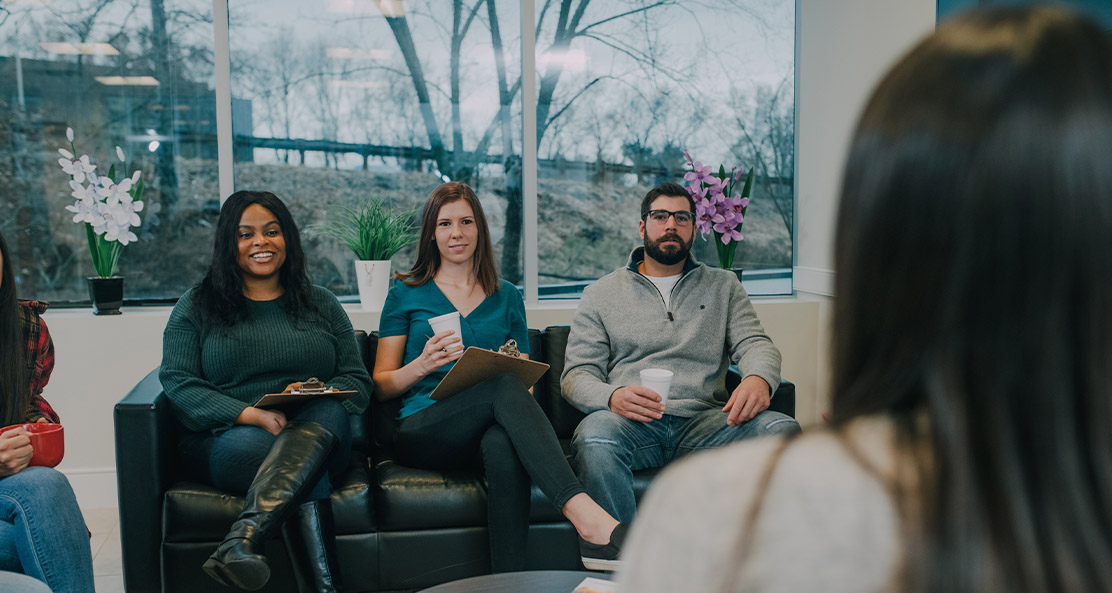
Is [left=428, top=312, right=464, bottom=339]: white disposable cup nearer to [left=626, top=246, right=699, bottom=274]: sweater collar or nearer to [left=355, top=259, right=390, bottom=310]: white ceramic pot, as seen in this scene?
[left=626, top=246, right=699, bottom=274]: sweater collar

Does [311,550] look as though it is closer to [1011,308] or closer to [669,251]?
[669,251]

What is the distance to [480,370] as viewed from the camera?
2.29 metres

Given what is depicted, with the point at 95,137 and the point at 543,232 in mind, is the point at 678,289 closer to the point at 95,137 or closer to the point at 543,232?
the point at 543,232

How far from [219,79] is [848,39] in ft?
8.91

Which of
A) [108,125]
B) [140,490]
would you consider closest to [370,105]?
[108,125]

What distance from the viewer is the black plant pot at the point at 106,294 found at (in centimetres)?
307

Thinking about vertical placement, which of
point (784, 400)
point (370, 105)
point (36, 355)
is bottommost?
point (784, 400)

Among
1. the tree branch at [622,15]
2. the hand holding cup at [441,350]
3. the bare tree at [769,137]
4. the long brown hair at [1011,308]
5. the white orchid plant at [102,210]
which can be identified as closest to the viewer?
the long brown hair at [1011,308]

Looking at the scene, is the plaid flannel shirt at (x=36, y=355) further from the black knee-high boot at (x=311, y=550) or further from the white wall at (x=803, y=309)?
the white wall at (x=803, y=309)

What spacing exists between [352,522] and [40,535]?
0.72m

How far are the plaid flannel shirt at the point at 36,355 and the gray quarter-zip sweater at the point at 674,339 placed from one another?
147 centimetres

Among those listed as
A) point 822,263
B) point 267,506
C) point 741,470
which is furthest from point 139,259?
point 741,470

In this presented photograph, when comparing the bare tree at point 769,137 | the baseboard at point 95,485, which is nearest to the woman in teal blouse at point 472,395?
the baseboard at point 95,485

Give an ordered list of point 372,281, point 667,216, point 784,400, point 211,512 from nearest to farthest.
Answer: point 211,512, point 784,400, point 667,216, point 372,281
